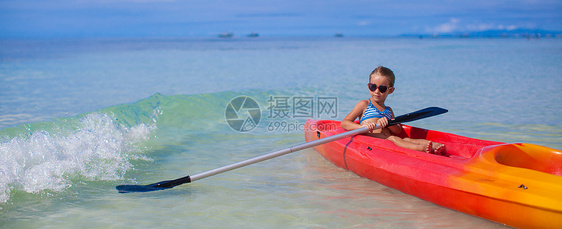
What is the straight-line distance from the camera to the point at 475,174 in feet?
A: 11.8

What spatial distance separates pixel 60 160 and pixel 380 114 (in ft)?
11.8

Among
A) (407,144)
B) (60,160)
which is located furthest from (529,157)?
(60,160)

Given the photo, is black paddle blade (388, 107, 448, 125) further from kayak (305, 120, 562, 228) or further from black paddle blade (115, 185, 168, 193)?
black paddle blade (115, 185, 168, 193)

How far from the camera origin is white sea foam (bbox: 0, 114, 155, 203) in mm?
4398

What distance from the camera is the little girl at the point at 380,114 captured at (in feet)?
14.9

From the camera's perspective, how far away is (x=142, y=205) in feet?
13.1

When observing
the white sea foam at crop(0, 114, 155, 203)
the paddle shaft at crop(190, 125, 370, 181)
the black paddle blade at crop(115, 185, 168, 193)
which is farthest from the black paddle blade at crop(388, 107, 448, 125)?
the white sea foam at crop(0, 114, 155, 203)

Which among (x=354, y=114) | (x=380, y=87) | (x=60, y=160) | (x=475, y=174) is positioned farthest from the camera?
(x=60, y=160)

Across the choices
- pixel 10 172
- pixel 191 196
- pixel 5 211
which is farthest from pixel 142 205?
pixel 10 172

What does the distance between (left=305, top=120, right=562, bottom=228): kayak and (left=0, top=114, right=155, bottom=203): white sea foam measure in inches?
105

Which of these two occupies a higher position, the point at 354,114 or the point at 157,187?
the point at 354,114

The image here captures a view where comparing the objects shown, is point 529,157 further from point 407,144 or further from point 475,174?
point 407,144

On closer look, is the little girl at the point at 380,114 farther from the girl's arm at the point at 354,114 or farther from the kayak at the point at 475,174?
the kayak at the point at 475,174

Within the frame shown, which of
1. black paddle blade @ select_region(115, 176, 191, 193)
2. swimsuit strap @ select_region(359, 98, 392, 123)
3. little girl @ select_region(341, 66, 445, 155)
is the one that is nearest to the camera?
black paddle blade @ select_region(115, 176, 191, 193)
